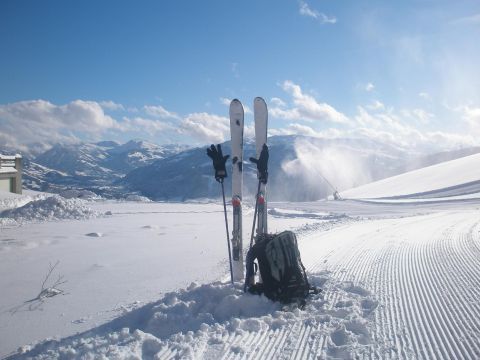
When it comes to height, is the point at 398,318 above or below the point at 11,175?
below

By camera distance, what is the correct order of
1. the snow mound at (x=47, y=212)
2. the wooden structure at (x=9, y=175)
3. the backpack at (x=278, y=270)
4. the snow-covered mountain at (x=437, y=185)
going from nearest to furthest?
the backpack at (x=278, y=270) → the snow mound at (x=47, y=212) → the wooden structure at (x=9, y=175) → the snow-covered mountain at (x=437, y=185)

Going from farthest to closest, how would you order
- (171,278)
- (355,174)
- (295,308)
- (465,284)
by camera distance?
(355,174)
(171,278)
(465,284)
(295,308)

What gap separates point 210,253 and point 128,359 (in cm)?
600

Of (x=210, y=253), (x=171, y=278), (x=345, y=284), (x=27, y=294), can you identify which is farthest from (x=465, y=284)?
(x=27, y=294)

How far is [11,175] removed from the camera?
87.2 feet

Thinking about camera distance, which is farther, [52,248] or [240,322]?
[52,248]

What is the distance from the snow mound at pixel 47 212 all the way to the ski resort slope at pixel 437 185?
34681 mm

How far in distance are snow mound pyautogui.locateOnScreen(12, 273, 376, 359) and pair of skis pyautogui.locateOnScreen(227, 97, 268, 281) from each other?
3.24ft

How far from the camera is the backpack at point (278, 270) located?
5.18m

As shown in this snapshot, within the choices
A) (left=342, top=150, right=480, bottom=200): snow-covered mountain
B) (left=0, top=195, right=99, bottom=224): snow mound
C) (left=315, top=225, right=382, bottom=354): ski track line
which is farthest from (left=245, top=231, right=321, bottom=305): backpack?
(left=342, top=150, right=480, bottom=200): snow-covered mountain

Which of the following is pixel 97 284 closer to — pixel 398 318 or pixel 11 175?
→ pixel 398 318

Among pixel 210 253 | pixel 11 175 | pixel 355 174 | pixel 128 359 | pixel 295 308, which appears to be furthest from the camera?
pixel 355 174

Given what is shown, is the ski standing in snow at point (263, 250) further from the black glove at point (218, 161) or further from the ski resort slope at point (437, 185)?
the ski resort slope at point (437, 185)

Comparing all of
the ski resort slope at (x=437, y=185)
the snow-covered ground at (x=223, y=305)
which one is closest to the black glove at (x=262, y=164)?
the snow-covered ground at (x=223, y=305)
